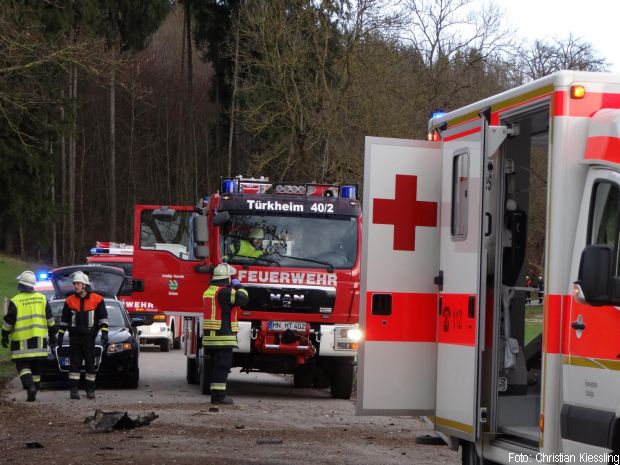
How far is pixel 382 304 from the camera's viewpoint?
29.1 feet

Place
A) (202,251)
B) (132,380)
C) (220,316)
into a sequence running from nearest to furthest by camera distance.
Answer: (220,316)
(202,251)
(132,380)

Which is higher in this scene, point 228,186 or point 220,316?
point 228,186

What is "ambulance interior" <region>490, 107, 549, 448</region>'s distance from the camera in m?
8.37

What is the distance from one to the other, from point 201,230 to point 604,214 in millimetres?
9958

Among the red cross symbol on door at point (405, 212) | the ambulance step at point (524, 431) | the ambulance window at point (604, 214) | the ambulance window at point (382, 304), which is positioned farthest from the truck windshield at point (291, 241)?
the ambulance window at point (604, 214)

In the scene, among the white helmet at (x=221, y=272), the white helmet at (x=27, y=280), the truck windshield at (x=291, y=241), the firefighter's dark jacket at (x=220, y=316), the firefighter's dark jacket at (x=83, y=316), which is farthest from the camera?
the firefighter's dark jacket at (x=83, y=316)

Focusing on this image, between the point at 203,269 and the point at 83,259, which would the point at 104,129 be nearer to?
the point at 83,259

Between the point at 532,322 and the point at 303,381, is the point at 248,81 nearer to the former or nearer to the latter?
the point at 303,381

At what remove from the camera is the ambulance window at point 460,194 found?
8.52m

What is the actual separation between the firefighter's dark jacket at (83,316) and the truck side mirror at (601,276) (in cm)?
1169

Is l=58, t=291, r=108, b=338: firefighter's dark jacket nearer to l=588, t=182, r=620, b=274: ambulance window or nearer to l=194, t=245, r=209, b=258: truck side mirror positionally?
l=194, t=245, r=209, b=258: truck side mirror

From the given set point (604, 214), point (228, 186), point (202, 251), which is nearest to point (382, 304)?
point (604, 214)

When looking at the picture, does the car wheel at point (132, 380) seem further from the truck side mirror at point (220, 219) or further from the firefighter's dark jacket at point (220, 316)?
the truck side mirror at point (220, 219)

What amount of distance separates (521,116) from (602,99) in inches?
34.1
